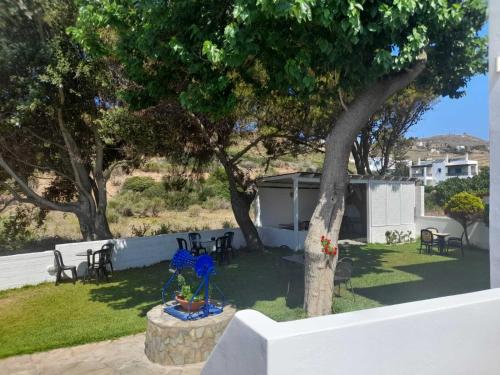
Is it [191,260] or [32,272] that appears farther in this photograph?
[32,272]

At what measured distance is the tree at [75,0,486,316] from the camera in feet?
17.2

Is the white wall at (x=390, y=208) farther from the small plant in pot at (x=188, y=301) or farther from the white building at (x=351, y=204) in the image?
the small plant in pot at (x=188, y=301)

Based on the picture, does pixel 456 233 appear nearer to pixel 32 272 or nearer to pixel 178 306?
pixel 178 306

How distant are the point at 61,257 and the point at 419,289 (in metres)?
9.02

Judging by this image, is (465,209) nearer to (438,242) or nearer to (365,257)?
(438,242)

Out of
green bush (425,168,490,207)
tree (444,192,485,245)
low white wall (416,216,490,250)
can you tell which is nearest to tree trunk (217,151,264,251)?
tree (444,192,485,245)

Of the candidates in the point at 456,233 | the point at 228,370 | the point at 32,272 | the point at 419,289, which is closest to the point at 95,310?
the point at 32,272

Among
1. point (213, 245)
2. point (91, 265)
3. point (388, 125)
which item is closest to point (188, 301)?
point (91, 265)

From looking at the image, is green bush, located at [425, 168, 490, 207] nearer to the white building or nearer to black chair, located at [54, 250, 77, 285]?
the white building

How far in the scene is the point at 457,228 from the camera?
14664 millimetres

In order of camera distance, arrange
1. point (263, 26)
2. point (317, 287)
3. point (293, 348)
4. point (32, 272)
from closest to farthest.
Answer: point (293, 348) < point (263, 26) < point (317, 287) < point (32, 272)

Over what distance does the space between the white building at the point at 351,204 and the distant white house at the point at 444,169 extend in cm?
3115

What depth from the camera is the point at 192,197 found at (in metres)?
30.4

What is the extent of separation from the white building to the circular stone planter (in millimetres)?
8486
